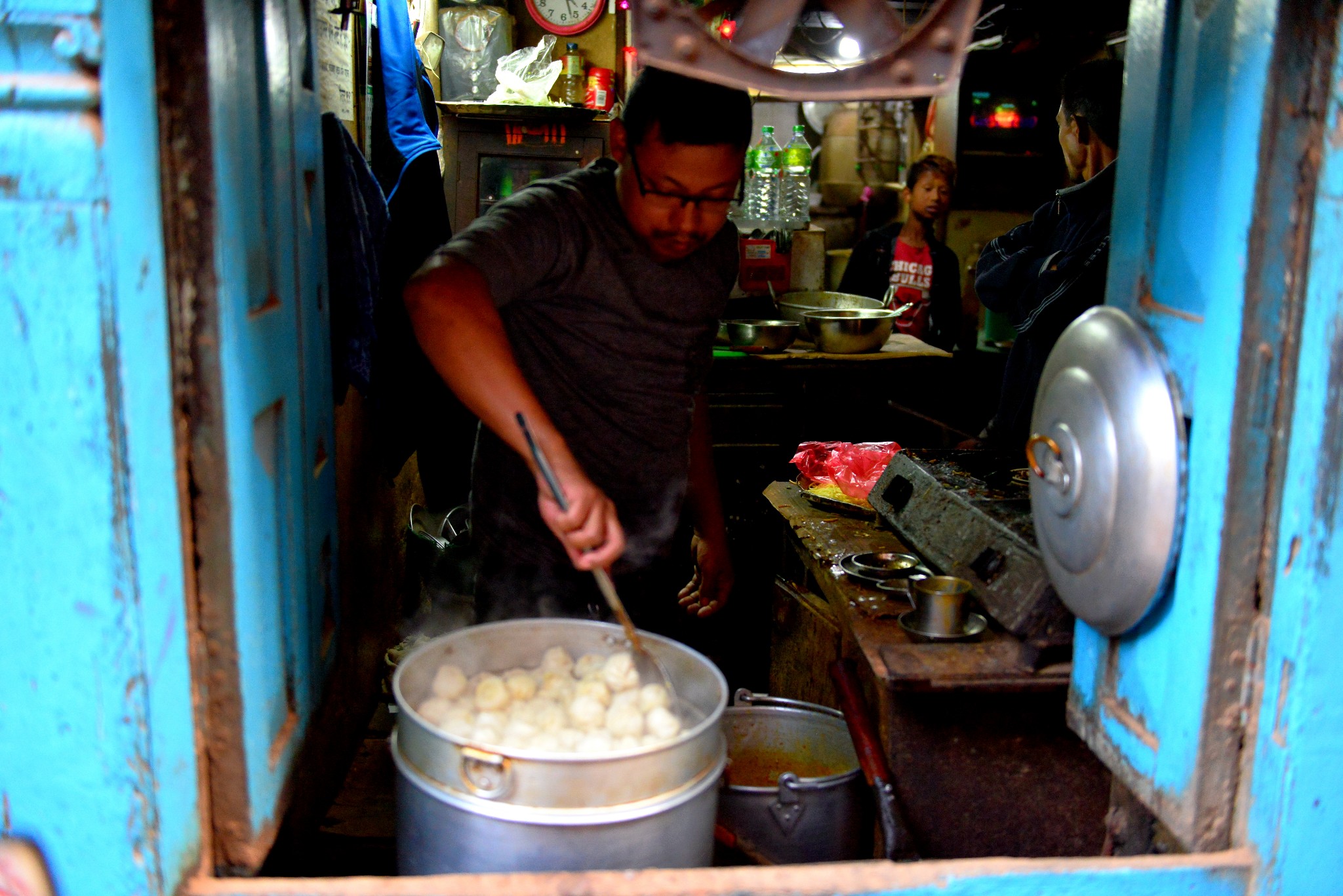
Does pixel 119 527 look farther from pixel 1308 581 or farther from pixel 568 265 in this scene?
pixel 1308 581

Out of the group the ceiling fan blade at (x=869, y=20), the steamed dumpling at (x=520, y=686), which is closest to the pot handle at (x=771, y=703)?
the steamed dumpling at (x=520, y=686)

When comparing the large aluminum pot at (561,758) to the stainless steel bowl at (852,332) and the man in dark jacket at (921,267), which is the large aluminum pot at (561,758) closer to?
the stainless steel bowl at (852,332)

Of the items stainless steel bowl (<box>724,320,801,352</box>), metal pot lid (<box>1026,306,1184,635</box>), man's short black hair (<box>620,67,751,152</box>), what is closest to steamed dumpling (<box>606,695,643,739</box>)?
metal pot lid (<box>1026,306,1184,635</box>)

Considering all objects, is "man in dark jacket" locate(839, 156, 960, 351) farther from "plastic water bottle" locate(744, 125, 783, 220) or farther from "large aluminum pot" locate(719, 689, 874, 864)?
"large aluminum pot" locate(719, 689, 874, 864)

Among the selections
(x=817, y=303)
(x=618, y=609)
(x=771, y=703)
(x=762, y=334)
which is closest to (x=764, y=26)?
(x=618, y=609)

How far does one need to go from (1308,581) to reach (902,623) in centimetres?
100

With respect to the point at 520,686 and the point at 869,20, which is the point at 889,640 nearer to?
the point at 520,686

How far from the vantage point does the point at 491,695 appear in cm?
178

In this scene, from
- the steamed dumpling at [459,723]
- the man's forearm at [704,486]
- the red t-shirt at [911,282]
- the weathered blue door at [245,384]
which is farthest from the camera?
the red t-shirt at [911,282]

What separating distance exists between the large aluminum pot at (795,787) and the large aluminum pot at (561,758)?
50 cm

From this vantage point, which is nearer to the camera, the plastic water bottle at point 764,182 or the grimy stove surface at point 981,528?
the grimy stove surface at point 981,528

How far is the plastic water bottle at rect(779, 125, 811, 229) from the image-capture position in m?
7.38

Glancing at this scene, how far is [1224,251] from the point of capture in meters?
1.52

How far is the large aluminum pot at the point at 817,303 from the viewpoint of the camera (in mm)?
6598
